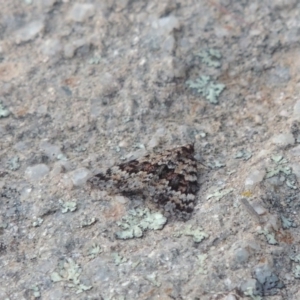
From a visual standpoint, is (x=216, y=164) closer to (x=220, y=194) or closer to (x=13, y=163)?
(x=220, y=194)

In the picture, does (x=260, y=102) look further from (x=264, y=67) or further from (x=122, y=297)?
(x=122, y=297)

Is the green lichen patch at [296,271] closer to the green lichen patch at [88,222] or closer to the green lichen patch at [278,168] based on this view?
the green lichen patch at [278,168]

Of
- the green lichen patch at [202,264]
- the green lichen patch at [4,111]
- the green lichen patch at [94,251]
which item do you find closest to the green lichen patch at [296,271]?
the green lichen patch at [202,264]

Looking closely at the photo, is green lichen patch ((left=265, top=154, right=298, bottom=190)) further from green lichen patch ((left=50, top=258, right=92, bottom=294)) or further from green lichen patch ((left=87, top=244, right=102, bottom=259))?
green lichen patch ((left=50, top=258, right=92, bottom=294))

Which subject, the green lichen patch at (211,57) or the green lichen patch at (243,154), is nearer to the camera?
the green lichen patch at (243,154)

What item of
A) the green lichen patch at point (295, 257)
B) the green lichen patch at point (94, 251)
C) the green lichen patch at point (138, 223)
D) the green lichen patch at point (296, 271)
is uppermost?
the green lichen patch at point (94, 251)

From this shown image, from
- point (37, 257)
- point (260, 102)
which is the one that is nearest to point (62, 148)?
point (37, 257)
